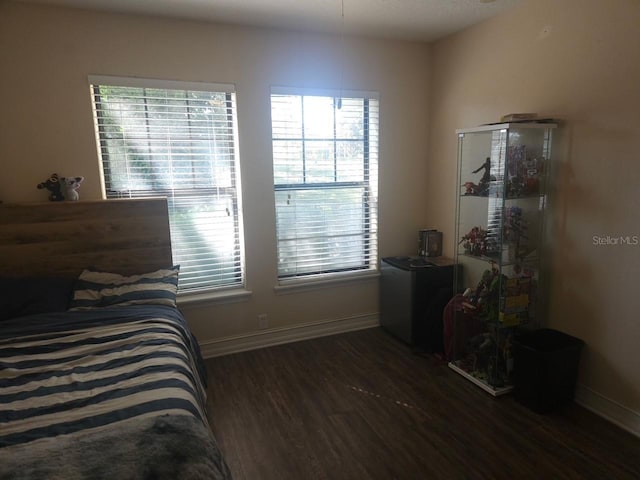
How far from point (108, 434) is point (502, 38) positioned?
3.37 metres

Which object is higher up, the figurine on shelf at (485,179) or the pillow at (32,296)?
the figurine on shelf at (485,179)

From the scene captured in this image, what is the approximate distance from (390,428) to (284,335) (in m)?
1.41

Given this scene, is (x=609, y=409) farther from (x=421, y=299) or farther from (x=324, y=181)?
(x=324, y=181)

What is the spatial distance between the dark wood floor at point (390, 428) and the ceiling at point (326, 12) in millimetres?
2613

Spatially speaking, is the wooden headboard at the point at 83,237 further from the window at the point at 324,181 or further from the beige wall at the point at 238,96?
the window at the point at 324,181

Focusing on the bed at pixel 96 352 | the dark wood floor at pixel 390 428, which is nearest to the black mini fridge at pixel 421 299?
the dark wood floor at pixel 390 428

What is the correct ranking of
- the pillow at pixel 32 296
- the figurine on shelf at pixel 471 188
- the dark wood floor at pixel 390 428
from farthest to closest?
the figurine on shelf at pixel 471 188, the pillow at pixel 32 296, the dark wood floor at pixel 390 428

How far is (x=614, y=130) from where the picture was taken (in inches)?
89.0

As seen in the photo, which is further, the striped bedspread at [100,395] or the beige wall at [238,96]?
the beige wall at [238,96]

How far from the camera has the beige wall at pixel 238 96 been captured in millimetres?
2627

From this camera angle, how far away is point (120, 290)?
2576 millimetres

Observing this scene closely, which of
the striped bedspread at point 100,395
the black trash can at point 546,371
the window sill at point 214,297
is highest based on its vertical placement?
the striped bedspread at point 100,395

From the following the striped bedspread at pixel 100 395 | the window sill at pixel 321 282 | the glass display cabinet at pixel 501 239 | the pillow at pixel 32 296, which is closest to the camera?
the striped bedspread at pixel 100 395

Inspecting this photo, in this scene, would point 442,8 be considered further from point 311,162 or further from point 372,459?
point 372,459
